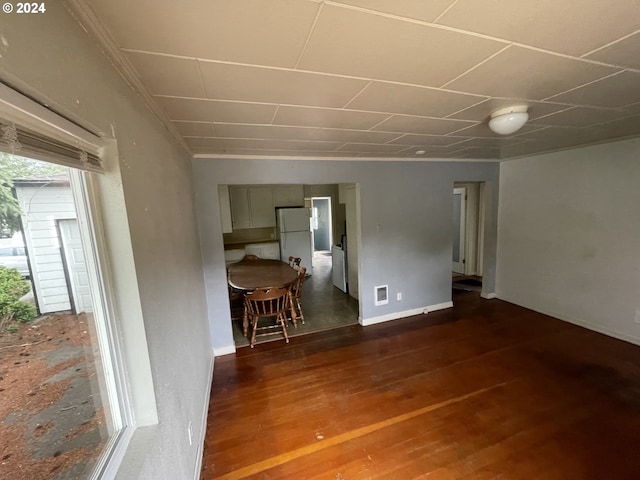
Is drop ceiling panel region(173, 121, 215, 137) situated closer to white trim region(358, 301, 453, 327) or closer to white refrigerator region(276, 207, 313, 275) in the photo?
white trim region(358, 301, 453, 327)

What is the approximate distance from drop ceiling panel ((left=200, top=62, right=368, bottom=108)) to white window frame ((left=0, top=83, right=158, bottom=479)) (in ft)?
1.91

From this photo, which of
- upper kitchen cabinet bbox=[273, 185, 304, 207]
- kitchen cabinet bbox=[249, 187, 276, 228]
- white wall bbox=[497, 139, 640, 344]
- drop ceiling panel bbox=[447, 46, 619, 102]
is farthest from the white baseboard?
white wall bbox=[497, 139, 640, 344]

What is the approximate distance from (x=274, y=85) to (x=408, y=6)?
2.26 feet

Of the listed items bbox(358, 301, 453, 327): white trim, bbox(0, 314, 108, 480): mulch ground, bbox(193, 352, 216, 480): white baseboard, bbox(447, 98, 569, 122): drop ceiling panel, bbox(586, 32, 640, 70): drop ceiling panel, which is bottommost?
bbox(358, 301, 453, 327): white trim

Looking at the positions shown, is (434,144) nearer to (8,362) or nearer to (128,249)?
(128,249)

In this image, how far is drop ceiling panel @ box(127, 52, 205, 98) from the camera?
1.03 metres

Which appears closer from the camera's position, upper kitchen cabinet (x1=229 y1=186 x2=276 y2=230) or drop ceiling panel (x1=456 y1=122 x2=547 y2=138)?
drop ceiling panel (x1=456 y1=122 x2=547 y2=138)

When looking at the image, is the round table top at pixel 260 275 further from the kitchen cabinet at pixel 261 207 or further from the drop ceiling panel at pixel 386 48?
the drop ceiling panel at pixel 386 48

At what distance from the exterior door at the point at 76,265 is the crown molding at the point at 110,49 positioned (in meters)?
0.60

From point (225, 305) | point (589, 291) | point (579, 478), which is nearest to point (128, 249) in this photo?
point (225, 305)

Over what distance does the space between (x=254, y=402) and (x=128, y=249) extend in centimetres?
182

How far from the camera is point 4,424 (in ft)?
1.84

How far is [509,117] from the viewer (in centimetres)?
173
